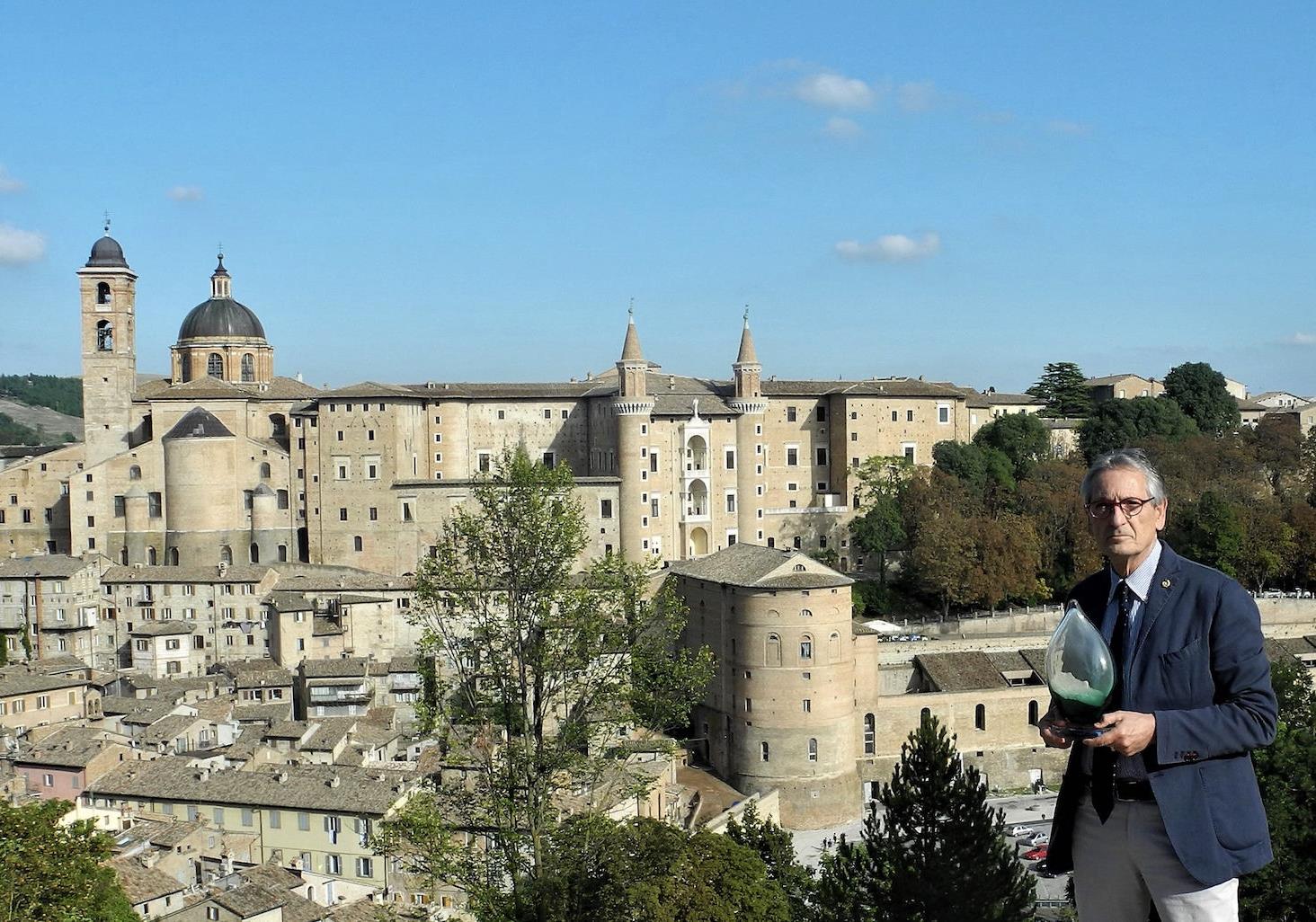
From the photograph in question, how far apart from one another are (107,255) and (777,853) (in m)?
49.9

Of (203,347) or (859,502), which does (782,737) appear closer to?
(859,502)

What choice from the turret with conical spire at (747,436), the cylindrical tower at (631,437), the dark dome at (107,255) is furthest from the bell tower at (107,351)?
the turret with conical spire at (747,436)

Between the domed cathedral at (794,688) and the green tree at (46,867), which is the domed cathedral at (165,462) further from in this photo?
the green tree at (46,867)

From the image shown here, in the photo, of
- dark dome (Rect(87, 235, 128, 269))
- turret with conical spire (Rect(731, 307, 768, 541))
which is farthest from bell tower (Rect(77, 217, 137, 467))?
turret with conical spire (Rect(731, 307, 768, 541))

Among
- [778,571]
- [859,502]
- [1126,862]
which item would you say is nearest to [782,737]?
[778,571]

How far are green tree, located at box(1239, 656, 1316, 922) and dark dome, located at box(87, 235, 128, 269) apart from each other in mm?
56082

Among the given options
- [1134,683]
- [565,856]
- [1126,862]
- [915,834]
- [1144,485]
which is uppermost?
[1144,485]

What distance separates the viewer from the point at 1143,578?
15.1 ft

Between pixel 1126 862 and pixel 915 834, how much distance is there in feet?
53.0

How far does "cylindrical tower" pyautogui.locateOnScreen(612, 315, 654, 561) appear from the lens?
5862 centimetres

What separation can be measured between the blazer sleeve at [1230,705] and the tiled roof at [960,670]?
4128cm

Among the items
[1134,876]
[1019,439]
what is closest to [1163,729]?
[1134,876]

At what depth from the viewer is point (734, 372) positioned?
63.6m

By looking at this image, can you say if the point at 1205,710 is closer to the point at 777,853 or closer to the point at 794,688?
the point at 777,853
